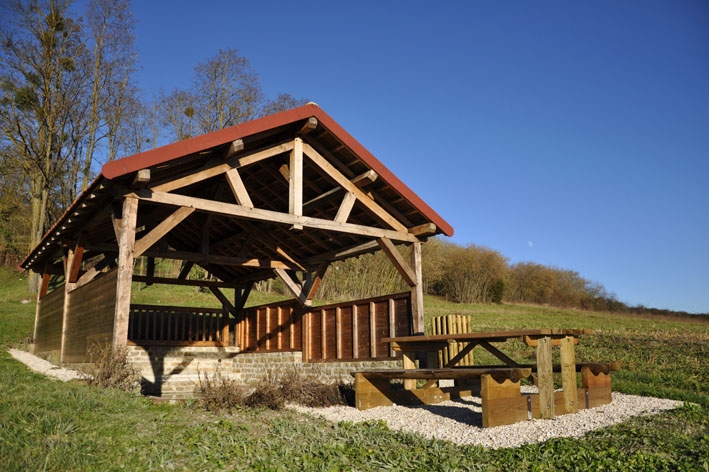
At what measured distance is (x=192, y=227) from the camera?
14.5 metres

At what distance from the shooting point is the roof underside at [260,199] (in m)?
8.78

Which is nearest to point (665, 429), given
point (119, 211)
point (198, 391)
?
point (198, 391)

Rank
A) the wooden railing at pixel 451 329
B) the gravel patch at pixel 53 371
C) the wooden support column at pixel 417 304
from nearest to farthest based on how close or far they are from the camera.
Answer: the gravel patch at pixel 53 371, the wooden support column at pixel 417 304, the wooden railing at pixel 451 329

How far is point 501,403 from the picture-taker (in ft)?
20.8

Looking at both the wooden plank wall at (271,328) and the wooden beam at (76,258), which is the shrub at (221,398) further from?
the wooden plank wall at (271,328)

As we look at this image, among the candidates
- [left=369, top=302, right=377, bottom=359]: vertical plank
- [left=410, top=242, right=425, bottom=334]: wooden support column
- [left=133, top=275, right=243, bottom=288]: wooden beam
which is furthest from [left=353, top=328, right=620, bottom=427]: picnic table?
[left=133, top=275, right=243, bottom=288]: wooden beam

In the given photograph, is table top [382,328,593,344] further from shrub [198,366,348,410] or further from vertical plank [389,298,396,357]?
vertical plank [389,298,396,357]

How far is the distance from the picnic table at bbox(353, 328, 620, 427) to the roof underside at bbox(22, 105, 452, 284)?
3.30 meters

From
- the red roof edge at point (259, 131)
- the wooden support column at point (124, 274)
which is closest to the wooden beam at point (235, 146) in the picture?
the red roof edge at point (259, 131)

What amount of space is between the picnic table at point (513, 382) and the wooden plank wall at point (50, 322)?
8.22m

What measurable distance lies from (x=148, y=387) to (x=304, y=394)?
7.00m

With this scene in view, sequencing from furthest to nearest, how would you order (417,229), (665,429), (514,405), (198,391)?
(417,229), (198,391), (514,405), (665,429)

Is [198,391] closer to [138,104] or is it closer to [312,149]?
[312,149]

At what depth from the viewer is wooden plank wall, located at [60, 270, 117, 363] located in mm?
8523
